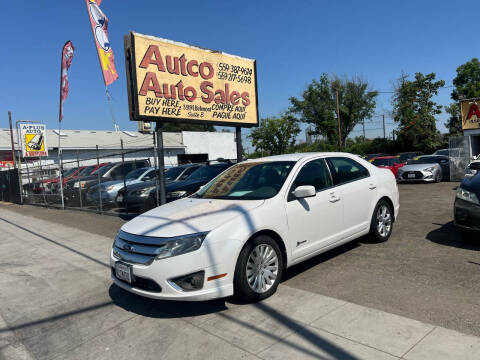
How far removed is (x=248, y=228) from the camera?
3906 millimetres

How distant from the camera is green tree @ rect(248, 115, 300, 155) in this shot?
4259 cm

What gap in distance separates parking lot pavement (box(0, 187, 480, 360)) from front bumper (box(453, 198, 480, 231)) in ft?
1.14

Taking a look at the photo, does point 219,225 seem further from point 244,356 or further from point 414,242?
point 414,242

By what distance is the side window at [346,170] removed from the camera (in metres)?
5.31

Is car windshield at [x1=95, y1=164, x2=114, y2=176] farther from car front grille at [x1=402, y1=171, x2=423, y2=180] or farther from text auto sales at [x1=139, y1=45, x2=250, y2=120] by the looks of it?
car front grille at [x1=402, y1=171, x2=423, y2=180]

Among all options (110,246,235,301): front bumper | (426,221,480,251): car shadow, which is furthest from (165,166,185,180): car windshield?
(110,246,235,301): front bumper

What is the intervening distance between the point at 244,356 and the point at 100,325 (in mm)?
1725

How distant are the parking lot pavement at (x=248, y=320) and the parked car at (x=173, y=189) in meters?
3.61

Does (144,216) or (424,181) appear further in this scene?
(424,181)

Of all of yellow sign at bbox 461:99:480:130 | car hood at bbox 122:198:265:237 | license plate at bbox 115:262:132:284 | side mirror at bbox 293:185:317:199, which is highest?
yellow sign at bbox 461:99:480:130

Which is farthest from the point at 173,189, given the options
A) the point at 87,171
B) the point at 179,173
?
the point at 87,171

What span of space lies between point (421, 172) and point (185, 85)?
11.9 metres

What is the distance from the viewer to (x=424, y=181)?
16641mm

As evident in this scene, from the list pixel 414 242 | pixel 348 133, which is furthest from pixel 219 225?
pixel 348 133
